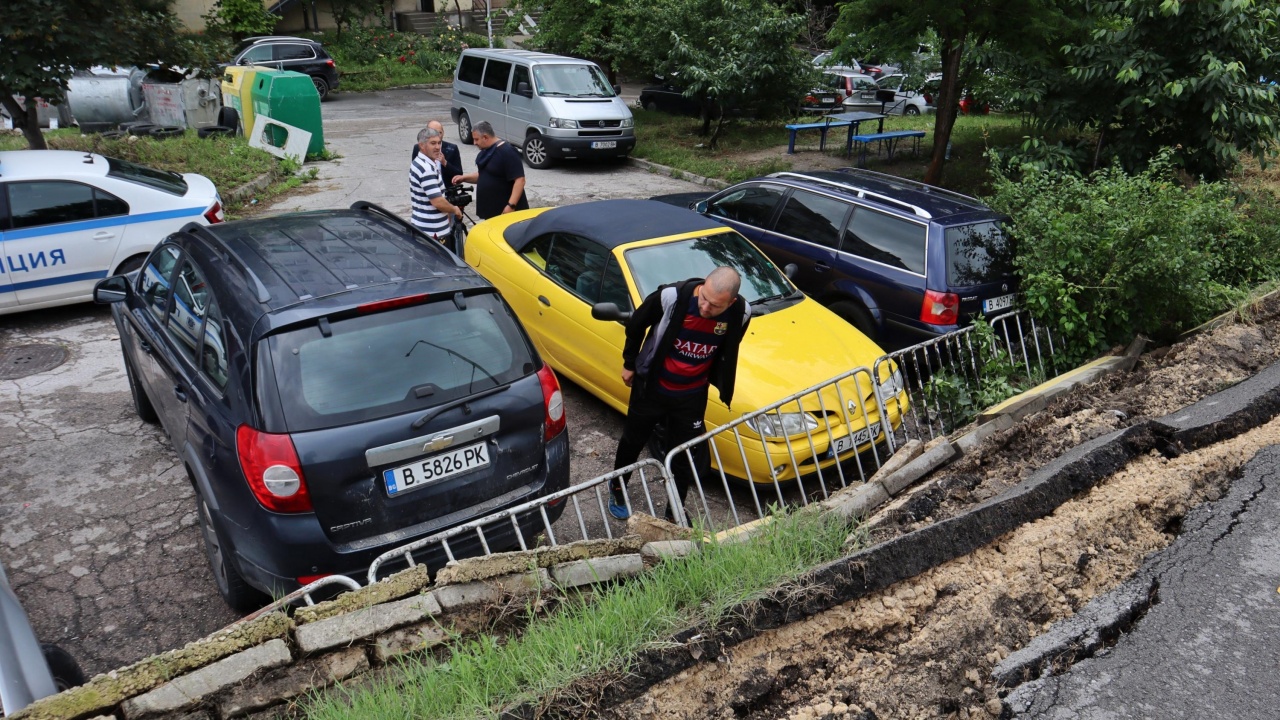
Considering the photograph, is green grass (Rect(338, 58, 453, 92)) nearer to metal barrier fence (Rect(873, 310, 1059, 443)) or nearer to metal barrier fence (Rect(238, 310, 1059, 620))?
metal barrier fence (Rect(873, 310, 1059, 443))

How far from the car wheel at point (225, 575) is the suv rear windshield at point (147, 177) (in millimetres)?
5406

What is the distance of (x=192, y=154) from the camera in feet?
43.9

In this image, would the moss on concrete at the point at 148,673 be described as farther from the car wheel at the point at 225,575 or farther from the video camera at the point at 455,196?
the video camera at the point at 455,196

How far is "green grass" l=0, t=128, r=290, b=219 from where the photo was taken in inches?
488

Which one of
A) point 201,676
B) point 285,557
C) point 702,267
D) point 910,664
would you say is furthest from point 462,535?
point 702,267

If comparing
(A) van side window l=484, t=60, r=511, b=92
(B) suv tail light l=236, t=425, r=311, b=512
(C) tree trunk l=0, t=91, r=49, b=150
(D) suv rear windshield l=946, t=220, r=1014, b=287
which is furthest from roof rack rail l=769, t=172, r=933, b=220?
(A) van side window l=484, t=60, r=511, b=92

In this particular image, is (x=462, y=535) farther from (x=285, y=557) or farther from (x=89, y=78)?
(x=89, y=78)

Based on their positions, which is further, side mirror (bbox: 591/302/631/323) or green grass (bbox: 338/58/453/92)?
green grass (bbox: 338/58/453/92)

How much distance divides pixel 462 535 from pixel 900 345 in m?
4.54

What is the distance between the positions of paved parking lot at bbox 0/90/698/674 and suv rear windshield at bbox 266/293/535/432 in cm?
144

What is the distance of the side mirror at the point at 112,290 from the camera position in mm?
5875

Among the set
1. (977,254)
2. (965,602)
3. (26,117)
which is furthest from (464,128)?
(965,602)

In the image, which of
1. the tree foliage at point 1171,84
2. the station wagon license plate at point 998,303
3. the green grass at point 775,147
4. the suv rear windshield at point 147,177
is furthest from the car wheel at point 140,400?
the green grass at point 775,147

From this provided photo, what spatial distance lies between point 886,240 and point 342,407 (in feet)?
16.6
